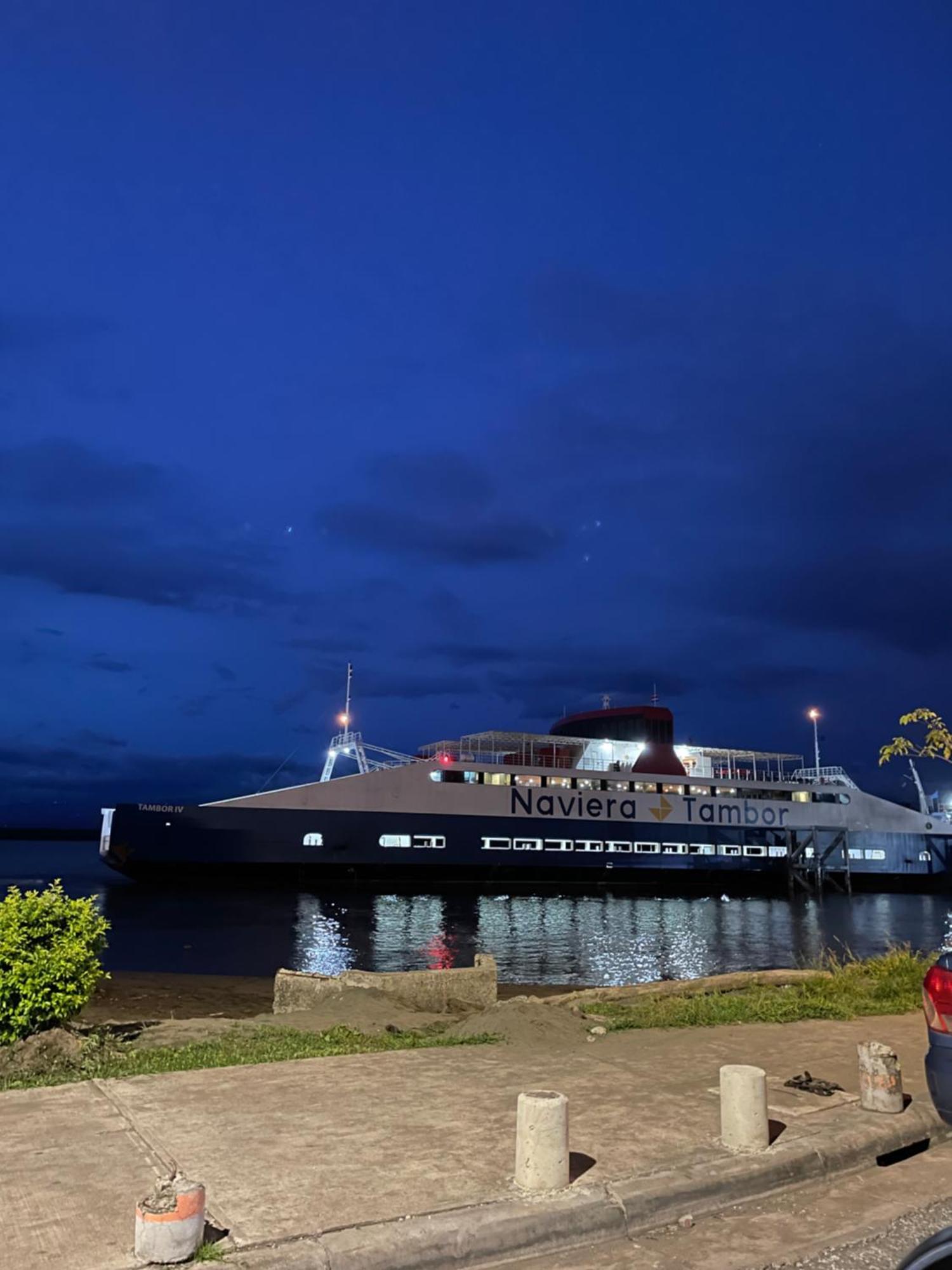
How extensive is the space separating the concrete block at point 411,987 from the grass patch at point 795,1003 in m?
2.29

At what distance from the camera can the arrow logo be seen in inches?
2137

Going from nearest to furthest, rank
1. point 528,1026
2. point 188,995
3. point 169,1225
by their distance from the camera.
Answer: point 169,1225, point 528,1026, point 188,995

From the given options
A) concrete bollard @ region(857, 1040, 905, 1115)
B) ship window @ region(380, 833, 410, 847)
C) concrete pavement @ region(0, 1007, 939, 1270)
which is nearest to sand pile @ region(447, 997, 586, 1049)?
concrete pavement @ region(0, 1007, 939, 1270)

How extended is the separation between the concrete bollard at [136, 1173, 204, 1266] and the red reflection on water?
71.3 feet

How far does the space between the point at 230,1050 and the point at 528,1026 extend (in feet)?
9.77

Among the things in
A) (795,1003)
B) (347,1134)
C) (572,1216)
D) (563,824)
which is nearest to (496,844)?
(563,824)

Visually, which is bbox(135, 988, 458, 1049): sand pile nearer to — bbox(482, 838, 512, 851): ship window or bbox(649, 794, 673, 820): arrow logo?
bbox(482, 838, 512, 851): ship window

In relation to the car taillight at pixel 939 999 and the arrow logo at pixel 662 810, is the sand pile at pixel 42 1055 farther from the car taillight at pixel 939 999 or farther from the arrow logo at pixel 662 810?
the arrow logo at pixel 662 810

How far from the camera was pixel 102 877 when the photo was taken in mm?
69000

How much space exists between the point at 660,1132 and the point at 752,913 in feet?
145

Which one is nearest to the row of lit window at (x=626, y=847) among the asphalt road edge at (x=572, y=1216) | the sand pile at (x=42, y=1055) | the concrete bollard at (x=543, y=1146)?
the sand pile at (x=42, y=1055)

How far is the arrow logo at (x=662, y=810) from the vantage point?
54281mm

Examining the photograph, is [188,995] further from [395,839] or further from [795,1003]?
[395,839]

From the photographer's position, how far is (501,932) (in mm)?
34156
